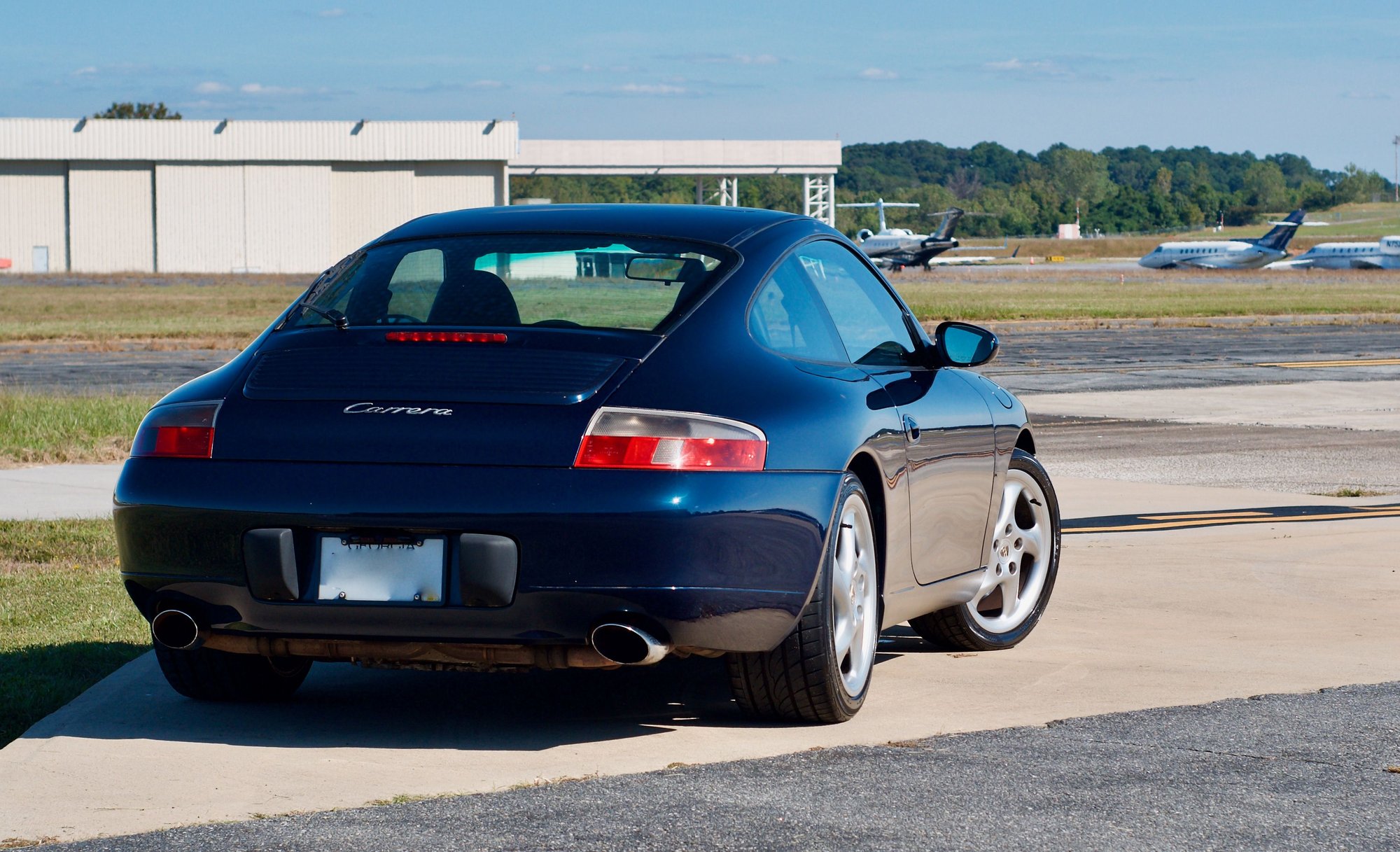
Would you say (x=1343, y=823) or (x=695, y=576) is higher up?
(x=695, y=576)

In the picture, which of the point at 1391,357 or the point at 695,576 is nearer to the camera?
the point at 695,576

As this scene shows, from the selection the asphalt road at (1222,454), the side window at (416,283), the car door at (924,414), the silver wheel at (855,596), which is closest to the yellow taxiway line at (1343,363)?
the asphalt road at (1222,454)

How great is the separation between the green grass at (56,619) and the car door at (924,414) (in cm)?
277

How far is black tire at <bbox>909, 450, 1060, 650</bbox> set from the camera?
639cm

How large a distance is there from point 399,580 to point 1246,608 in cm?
392

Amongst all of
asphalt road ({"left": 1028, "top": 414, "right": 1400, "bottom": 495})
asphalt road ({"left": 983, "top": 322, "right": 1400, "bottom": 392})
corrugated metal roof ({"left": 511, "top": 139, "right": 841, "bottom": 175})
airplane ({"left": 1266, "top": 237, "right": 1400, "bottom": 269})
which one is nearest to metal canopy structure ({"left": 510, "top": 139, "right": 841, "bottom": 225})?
corrugated metal roof ({"left": 511, "top": 139, "right": 841, "bottom": 175})

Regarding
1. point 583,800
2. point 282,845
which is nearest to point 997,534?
point 583,800

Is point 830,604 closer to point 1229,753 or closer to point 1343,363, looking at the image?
point 1229,753

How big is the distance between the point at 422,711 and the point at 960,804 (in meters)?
1.85

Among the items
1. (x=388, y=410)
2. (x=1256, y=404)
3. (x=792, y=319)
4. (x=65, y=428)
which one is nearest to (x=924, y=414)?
(x=792, y=319)

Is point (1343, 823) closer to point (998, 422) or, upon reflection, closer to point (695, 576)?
point (695, 576)

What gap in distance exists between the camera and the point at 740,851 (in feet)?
12.6

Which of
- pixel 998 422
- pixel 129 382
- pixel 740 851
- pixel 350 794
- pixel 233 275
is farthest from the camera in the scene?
pixel 233 275

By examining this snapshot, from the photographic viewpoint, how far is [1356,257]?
112m
